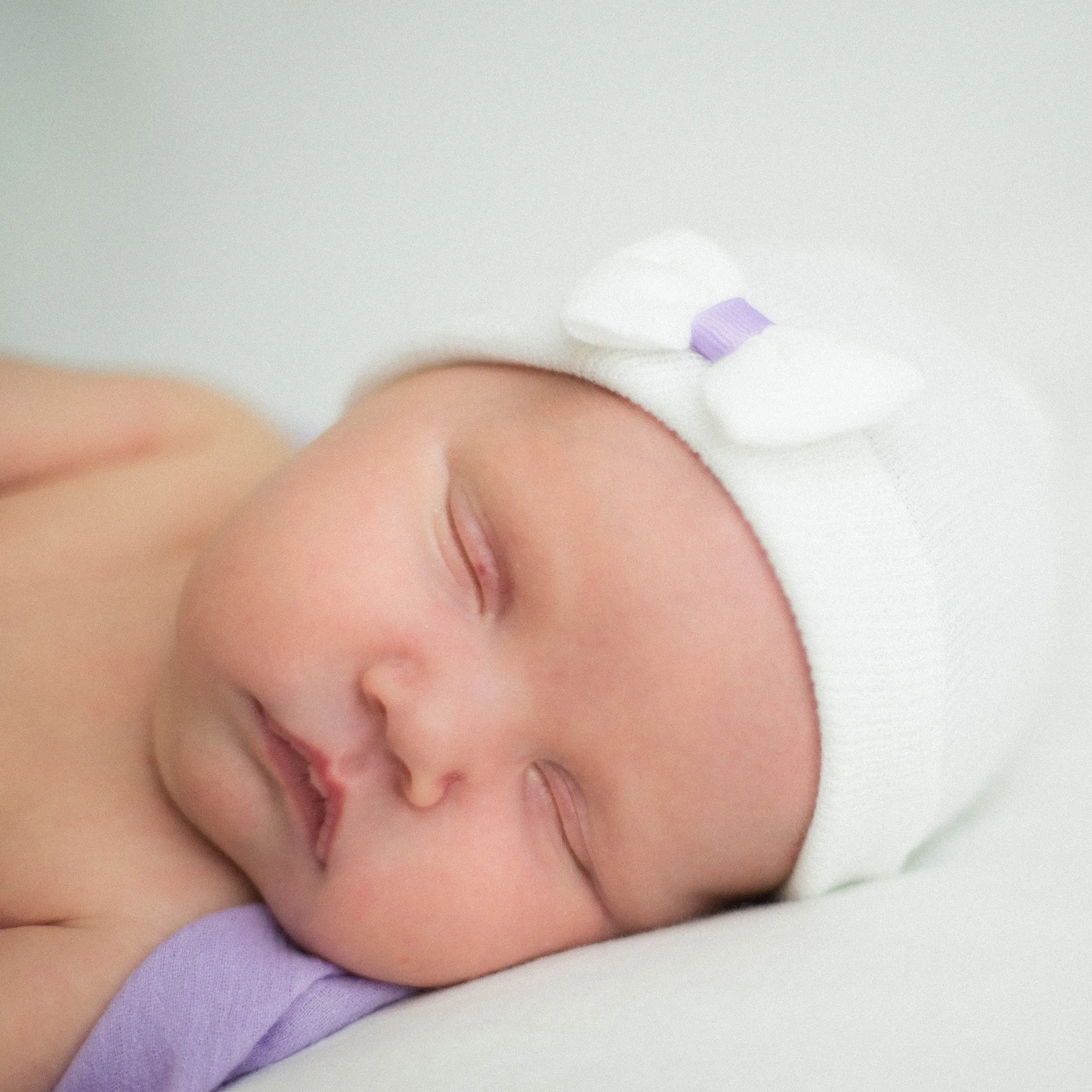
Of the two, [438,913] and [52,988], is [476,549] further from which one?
[52,988]

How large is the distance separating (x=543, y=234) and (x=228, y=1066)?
4.88ft

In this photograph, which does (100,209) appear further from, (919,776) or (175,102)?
(919,776)

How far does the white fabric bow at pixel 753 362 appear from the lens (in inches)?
38.6

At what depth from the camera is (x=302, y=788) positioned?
3.45ft

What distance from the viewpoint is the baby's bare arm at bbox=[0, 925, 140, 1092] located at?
1049 mm

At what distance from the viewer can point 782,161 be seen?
1994 millimetres

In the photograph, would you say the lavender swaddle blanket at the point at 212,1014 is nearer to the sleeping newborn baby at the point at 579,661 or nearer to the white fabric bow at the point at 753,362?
the sleeping newborn baby at the point at 579,661

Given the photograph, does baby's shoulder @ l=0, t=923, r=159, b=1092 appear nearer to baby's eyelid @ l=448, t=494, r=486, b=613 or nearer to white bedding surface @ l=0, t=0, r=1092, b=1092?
baby's eyelid @ l=448, t=494, r=486, b=613

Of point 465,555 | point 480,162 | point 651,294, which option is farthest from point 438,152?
point 465,555

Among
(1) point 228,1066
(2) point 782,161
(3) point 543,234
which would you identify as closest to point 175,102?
(3) point 543,234

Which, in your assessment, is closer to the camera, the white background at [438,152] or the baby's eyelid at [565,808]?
the baby's eyelid at [565,808]

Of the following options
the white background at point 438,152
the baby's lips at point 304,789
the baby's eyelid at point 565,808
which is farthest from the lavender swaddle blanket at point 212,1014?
the white background at point 438,152

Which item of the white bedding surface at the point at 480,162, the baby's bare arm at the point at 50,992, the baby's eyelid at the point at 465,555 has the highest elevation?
the white bedding surface at the point at 480,162

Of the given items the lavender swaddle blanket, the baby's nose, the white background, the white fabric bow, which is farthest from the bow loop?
the white background
